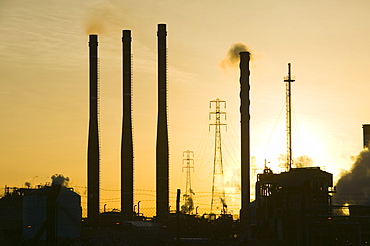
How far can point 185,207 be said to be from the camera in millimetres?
105500

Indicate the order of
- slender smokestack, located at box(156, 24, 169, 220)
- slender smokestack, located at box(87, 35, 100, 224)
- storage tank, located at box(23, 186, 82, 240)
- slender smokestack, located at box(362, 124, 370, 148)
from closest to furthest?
storage tank, located at box(23, 186, 82, 240) → slender smokestack, located at box(156, 24, 169, 220) → slender smokestack, located at box(87, 35, 100, 224) → slender smokestack, located at box(362, 124, 370, 148)

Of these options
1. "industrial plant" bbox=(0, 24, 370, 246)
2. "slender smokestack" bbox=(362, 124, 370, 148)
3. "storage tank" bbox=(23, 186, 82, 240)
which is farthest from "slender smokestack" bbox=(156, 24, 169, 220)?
"slender smokestack" bbox=(362, 124, 370, 148)

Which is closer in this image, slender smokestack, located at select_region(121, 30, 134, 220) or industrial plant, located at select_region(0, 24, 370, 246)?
industrial plant, located at select_region(0, 24, 370, 246)

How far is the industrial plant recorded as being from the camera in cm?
3869

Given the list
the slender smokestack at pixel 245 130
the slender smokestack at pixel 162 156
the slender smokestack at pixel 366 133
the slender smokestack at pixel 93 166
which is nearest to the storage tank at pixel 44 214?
the slender smokestack at pixel 162 156

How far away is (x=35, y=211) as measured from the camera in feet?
184

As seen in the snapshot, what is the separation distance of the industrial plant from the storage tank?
0.24ft

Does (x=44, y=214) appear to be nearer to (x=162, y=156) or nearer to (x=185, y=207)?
(x=162, y=156)

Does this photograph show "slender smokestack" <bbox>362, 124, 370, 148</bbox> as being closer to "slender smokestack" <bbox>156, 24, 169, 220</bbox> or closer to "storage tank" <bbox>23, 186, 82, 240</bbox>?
"slender smokestack" <bbox>156, 24, 169, 220</bbox>

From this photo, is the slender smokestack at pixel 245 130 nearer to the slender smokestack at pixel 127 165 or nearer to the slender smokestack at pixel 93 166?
the slender smokestack at pixel 127 165

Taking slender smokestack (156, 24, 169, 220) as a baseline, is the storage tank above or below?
below

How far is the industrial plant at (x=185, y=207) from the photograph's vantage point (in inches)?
1523

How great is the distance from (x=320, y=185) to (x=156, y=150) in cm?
2935

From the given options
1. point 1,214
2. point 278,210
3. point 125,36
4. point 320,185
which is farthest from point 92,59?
point 278,210
